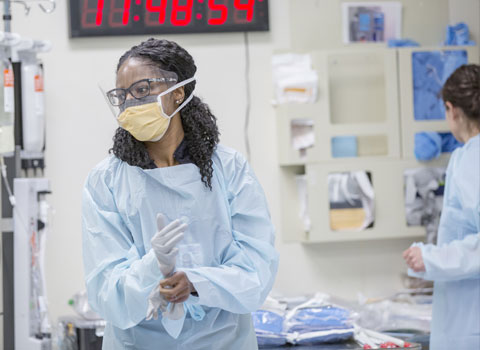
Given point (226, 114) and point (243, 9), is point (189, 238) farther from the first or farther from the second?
point (243, 9)

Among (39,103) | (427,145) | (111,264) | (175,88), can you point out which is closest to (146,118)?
(175,88)

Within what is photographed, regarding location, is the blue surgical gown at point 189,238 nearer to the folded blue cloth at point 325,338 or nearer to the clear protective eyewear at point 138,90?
the clear protective eyewear at point 138,90

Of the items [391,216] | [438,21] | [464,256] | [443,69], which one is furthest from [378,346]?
[438,21]

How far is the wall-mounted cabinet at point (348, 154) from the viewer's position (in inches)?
128

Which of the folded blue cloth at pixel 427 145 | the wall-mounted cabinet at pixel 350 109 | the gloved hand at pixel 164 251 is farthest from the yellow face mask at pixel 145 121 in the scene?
the folded blue cloth at pixel 427 145

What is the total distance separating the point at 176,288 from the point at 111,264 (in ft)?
0.62

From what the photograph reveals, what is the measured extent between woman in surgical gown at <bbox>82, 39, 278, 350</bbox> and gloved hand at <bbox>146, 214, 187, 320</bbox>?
4.0 inches

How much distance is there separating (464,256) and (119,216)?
112 cm

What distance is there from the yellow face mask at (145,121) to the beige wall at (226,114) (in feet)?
5.92

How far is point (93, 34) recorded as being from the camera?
10.7 ft

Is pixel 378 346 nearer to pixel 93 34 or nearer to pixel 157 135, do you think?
pixel 157 135

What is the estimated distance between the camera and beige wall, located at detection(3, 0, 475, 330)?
10.8 ft

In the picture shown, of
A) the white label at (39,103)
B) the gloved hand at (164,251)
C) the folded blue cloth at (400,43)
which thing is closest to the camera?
the gloved hand at (164,251)

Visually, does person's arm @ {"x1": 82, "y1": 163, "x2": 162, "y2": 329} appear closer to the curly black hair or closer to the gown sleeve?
the curly black hair
